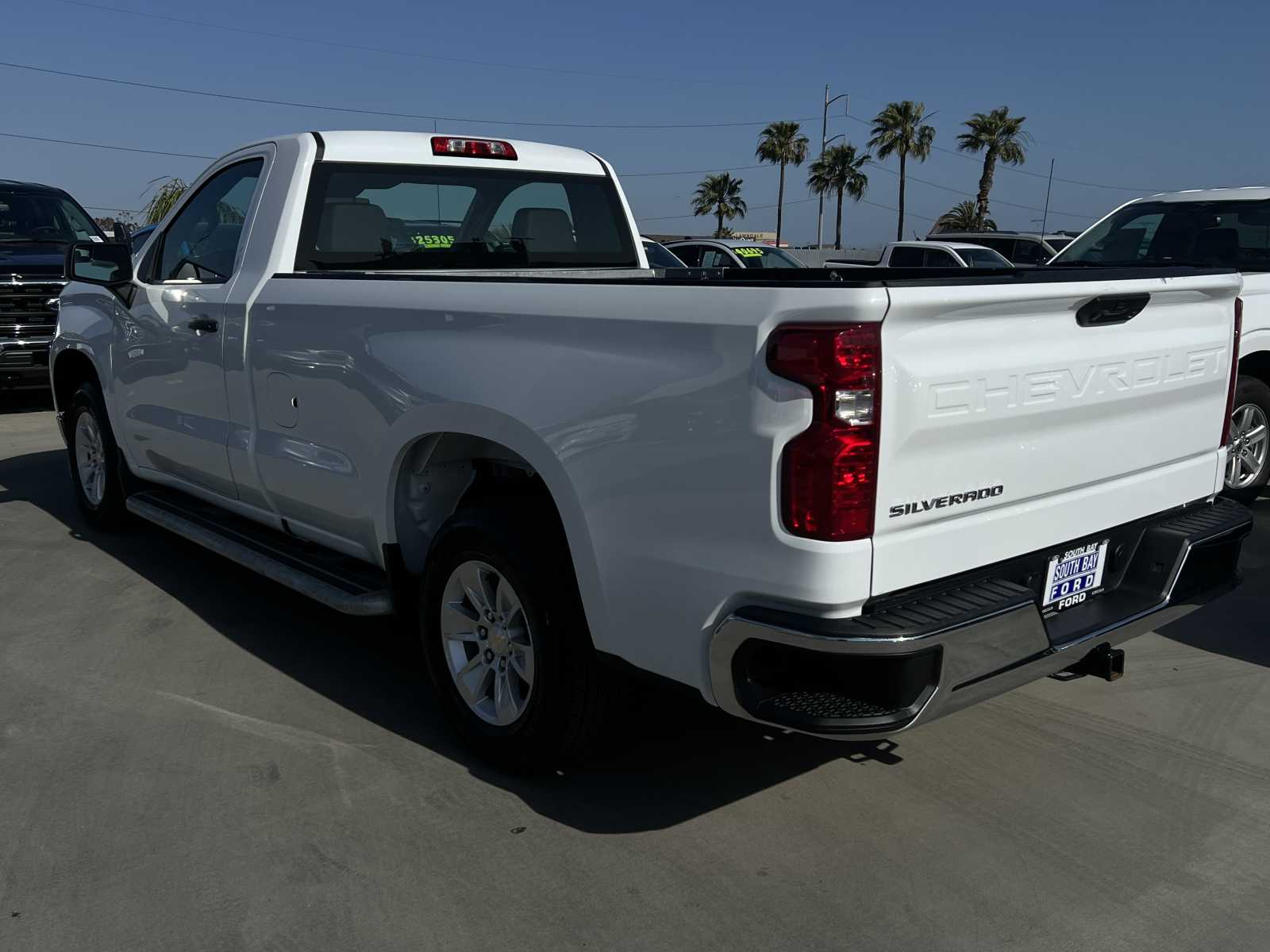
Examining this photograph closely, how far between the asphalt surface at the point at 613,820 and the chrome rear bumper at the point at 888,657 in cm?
58

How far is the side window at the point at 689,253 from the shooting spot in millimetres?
18172

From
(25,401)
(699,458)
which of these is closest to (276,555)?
(699,458)

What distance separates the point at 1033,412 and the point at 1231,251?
212 inches

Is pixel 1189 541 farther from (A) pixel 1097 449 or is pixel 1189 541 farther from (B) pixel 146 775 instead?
(B) pixel 146 775

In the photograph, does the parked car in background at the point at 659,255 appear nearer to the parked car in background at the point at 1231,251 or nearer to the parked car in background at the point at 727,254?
the parked car in background at the point at 727,254

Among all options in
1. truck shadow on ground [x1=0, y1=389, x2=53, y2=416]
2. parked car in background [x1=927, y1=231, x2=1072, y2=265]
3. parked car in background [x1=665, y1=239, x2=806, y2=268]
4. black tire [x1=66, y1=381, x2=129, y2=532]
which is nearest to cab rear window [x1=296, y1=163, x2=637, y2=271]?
black tire [x1=66, y1=381, x2=129, y2=532]

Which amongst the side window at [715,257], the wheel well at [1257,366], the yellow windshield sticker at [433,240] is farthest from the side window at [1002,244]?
the yellow windshield sticker at [433,240]

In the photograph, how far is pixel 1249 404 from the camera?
7.04 m

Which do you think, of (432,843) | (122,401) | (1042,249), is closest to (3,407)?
(122,401)

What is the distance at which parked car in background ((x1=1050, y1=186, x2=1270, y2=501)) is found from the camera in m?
6.92

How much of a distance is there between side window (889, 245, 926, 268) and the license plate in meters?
14.4

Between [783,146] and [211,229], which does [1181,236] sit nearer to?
[211,229]

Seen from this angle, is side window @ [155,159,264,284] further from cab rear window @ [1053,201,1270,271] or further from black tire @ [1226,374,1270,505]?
black tire @ [1226,374,1270,505]

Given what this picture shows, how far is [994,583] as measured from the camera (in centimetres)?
291
